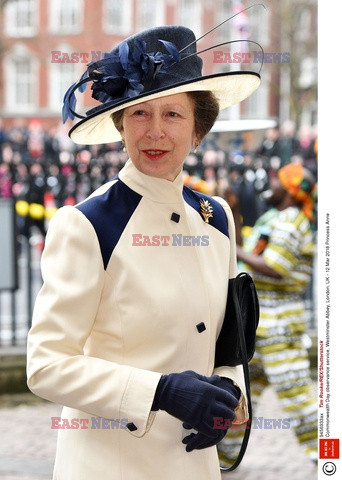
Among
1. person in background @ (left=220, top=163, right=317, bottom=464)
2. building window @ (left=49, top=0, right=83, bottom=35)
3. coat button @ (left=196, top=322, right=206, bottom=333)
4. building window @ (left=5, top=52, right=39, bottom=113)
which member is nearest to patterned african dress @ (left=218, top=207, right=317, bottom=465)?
person in background @ (left=220, top=163, right=317, bottom=464)

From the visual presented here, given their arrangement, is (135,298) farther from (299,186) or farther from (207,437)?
(299,186)

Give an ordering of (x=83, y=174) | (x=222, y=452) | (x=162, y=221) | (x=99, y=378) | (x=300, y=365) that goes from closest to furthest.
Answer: (x=99, y=378)
(x=162, y=221)
(x=222, y=452)
(x=300, y=365)
(x=83, y=174)

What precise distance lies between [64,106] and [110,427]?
81cm

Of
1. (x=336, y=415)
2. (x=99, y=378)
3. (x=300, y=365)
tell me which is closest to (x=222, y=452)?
(x=300, y=365)

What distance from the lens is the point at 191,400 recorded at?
2.06m

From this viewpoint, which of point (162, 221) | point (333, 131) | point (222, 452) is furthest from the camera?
point (222, 452)

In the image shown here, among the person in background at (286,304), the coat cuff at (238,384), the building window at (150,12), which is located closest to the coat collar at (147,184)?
the coat cuff at (238,384)

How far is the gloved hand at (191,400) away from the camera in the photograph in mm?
2062

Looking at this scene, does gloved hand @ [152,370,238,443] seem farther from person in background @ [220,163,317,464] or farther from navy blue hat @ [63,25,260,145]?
person in background @ [220,163,317,464]

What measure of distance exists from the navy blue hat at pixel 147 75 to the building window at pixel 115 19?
32088mm

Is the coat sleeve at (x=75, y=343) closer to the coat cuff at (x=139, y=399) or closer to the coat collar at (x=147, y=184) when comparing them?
the coat cuff at (x=139, y=399)

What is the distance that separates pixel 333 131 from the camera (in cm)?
269

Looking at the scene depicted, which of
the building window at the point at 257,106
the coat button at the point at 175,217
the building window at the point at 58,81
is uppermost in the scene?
the building window at the point at 58,81

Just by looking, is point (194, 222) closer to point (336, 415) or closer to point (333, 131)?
point (333, 131)
